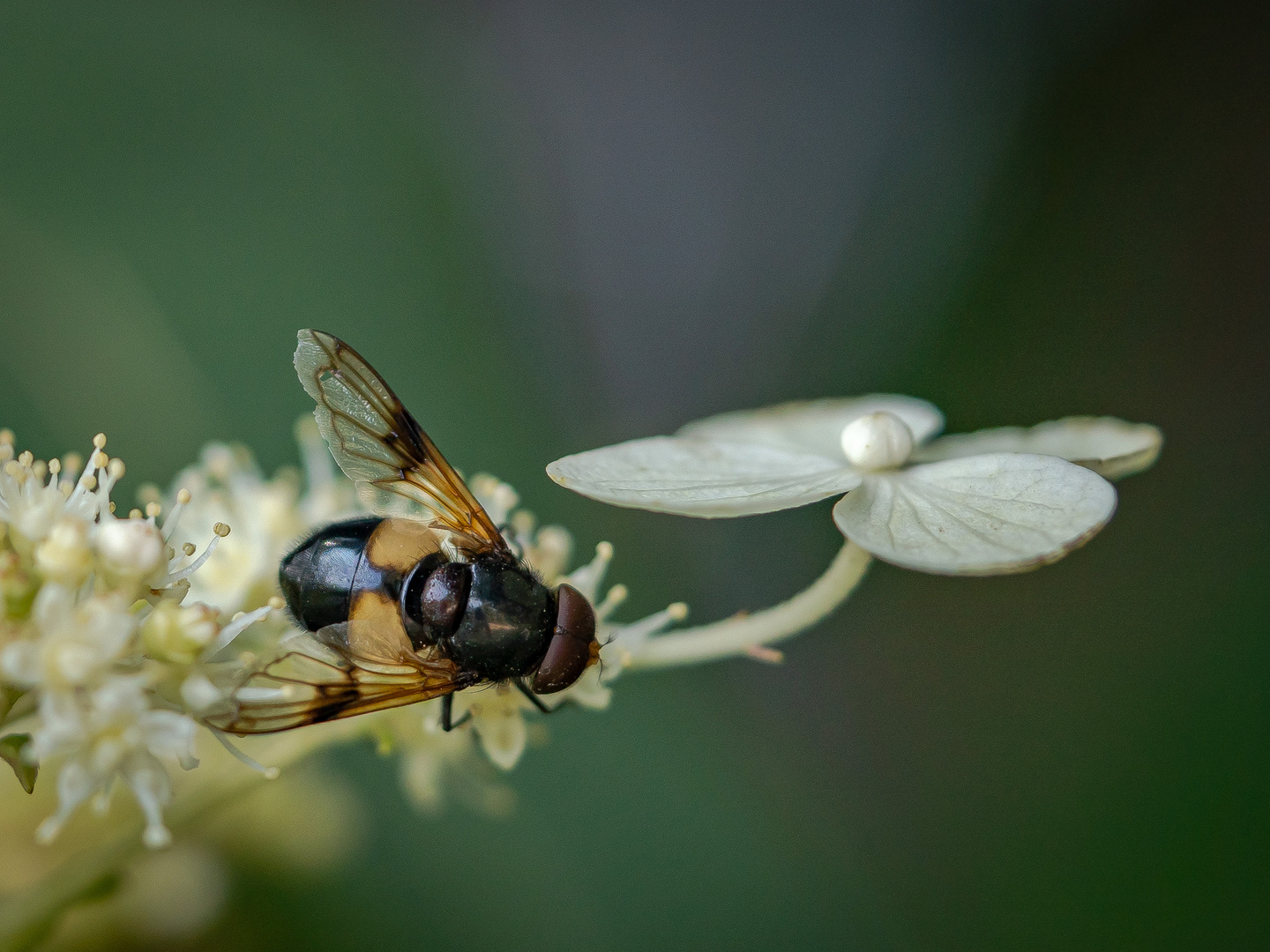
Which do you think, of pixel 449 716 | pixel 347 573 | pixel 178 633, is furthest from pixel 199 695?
pixel 449 716

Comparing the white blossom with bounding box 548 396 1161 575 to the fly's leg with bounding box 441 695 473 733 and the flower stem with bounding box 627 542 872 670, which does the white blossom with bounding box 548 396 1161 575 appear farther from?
the fly's leg with bounding box 441 695 473 733

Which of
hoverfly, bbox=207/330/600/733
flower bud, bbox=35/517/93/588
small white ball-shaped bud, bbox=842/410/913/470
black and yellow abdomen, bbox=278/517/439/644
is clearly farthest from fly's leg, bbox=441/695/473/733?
small white ball-shaped bud, bbox=842/410/913/470

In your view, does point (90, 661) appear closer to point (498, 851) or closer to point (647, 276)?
point (498, 851)

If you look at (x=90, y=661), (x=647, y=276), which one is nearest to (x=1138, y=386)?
(x=647, y=276)

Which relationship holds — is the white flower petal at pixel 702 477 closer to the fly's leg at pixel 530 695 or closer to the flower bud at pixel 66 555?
the fly's leg at pixel 530 695

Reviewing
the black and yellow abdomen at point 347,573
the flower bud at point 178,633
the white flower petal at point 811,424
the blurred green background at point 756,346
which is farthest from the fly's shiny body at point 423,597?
the blurred green background at point 756,346

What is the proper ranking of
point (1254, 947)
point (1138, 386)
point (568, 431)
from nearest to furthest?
point (1254, 947)
point (568, 431)
point (1138, 386)

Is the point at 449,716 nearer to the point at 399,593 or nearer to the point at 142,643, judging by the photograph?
the point at 399,593
